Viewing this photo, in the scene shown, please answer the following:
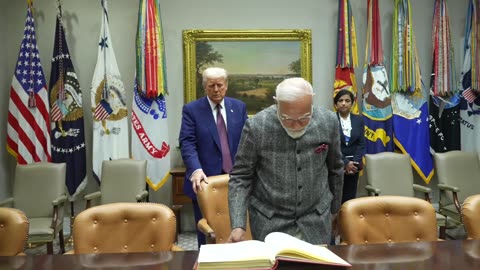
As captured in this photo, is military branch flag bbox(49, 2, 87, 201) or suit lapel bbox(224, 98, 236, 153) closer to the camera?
suit lapel bbox(224, 98, 236, 153)

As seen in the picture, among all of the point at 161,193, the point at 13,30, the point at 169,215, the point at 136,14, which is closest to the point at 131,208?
the point at 169,215

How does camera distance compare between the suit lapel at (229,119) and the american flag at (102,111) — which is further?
the american flag at (102,111)

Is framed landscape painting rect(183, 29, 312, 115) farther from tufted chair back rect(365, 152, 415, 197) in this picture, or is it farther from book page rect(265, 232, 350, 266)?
book page rect(265, 232, 350, 266)

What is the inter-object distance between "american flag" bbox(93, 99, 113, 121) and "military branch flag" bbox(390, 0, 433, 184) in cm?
320

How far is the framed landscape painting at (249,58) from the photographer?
5246 millimetres

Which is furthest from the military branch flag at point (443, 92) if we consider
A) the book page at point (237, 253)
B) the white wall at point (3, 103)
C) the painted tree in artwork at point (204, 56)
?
the white wall at point (3, 103)

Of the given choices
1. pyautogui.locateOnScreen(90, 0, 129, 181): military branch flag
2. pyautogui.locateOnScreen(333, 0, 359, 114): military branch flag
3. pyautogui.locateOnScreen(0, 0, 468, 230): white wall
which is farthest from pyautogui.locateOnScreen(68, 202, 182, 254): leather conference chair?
pyautogui.locateOnScreen(333, 0, 359, 114): military branch flag

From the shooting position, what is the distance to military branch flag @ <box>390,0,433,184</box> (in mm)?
5070

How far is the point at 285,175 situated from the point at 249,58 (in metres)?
3.57

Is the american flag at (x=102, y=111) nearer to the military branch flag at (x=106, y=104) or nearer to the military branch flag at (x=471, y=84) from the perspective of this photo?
the military branch flag at (x=106, y=104)

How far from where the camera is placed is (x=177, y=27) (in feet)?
17.3

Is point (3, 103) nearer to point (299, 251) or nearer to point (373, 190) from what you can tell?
point (373, 190)

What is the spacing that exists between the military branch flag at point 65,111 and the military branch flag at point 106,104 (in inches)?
7.1

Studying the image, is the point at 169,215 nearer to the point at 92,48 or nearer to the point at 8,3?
the point at 92,48
